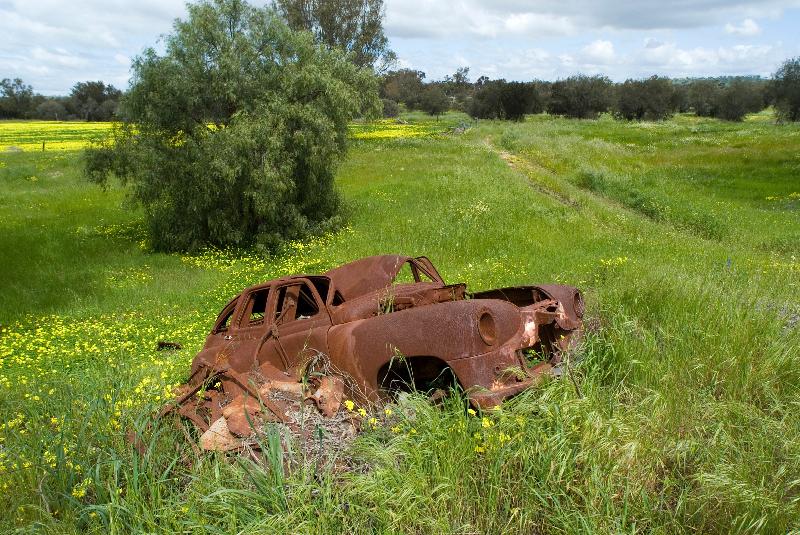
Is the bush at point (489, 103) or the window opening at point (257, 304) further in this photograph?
the bush at point (489, 103)

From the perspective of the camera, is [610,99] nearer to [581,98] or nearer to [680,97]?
[581,98]

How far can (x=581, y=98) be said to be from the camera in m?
81.8

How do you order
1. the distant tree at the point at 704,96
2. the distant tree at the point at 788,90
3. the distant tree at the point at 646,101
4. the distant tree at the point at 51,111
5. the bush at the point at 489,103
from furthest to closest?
the distant tree at the point at 51,111 < the distant tree at the point at 704,96 < the distant tree at the point at 646,101 < the bush at the point at 489,103 < the distant tree at the point at 788,90

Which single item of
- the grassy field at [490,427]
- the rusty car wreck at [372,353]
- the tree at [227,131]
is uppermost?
the tree at [227,131]

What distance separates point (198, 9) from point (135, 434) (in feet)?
49.7

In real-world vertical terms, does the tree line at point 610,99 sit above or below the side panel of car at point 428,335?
above

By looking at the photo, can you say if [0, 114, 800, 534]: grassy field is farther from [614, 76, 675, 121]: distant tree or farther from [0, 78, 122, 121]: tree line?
[0, 78, 122, 121]: tree line

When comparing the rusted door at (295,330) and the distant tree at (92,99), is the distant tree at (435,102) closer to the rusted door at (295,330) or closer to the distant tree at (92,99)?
the distant tree at (92,99)

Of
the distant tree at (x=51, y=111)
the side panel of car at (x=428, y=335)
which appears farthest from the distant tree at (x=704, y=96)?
the distant tree at (x=51, y=111)

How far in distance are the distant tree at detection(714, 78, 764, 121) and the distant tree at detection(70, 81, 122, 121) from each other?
84684mm

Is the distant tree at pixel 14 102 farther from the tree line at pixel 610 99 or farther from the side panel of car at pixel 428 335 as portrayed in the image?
the side panel of car at pixel 428 335

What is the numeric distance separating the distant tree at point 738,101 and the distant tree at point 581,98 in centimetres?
1438

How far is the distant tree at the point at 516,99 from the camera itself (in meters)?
73.4

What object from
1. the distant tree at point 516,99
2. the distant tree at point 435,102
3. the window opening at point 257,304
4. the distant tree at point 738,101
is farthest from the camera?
the distant tree at point 435,102
